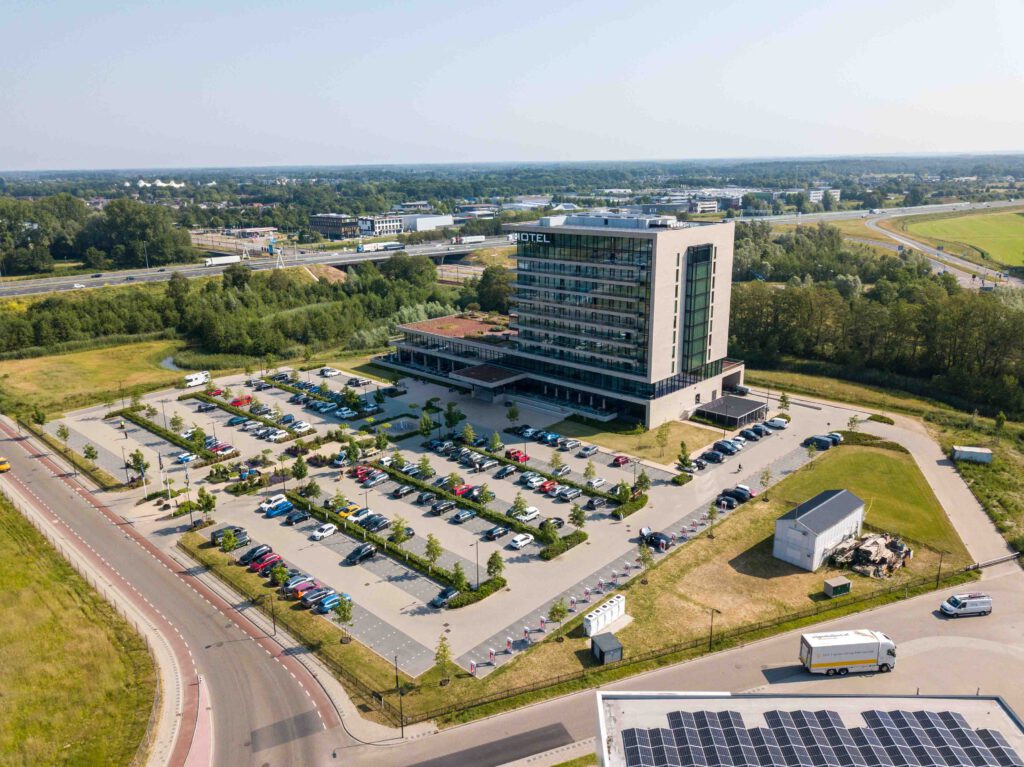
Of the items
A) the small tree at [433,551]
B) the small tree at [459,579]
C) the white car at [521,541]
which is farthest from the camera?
the white car at [521,541]

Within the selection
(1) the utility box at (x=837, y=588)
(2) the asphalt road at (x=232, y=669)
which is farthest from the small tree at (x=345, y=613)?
(1) the utility box at (x=837, y=588)

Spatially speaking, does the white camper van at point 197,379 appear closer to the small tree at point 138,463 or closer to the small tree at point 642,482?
the small tree at point 138,463

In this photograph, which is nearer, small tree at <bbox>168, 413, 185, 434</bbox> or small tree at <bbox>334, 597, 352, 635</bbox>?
small tree at <bbox>334, 597, 352, 635</bbox>

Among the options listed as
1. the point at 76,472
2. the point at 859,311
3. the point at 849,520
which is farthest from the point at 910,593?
the point at 76,472

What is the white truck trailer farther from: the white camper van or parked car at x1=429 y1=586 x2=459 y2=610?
the white camper van

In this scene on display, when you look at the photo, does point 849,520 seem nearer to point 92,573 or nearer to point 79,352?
point 92,573

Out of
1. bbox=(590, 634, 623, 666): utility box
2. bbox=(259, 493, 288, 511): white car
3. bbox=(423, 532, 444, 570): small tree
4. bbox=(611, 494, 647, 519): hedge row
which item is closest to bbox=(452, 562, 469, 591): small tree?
bbox=(423, 532, 444, 570): small tree
